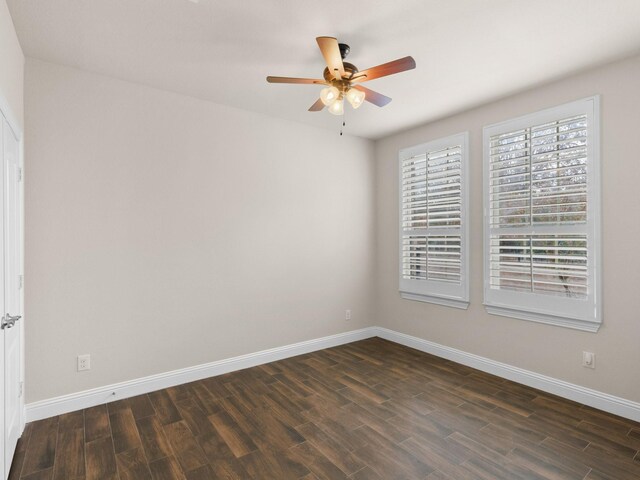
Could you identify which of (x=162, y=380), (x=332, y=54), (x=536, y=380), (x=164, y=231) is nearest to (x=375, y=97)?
(x=332, y=54)

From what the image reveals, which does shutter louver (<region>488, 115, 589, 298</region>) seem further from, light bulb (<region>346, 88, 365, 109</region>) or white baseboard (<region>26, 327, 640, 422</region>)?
light bulb (<region>346, 88, 365, 109</region>)

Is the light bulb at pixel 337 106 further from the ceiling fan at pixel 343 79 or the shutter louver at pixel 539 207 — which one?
the shutter louver at pixel 539 207

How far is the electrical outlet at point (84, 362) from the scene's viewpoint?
9.21 ft

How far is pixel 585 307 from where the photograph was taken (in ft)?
9.36

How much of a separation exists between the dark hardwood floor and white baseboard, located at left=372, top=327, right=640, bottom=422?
0.09 m

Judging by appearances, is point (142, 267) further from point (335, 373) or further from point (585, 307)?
point (585, 307)

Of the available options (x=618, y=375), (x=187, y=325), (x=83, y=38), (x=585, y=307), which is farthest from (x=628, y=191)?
(x=83, y=38)

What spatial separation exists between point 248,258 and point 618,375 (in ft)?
11.2

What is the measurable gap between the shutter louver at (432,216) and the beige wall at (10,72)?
3.83 m

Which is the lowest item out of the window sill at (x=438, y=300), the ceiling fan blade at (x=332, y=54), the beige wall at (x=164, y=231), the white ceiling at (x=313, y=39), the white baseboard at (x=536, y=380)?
the white baseboard at (x=536, y=380)

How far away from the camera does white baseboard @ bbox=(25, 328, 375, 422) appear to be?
2684 mm

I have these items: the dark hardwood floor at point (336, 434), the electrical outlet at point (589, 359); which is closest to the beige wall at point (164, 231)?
the dark hardwood floor at point (336, 434)

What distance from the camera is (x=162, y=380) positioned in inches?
125

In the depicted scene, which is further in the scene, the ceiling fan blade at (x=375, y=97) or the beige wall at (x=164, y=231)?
the beige wall at (x=164, y=231)
